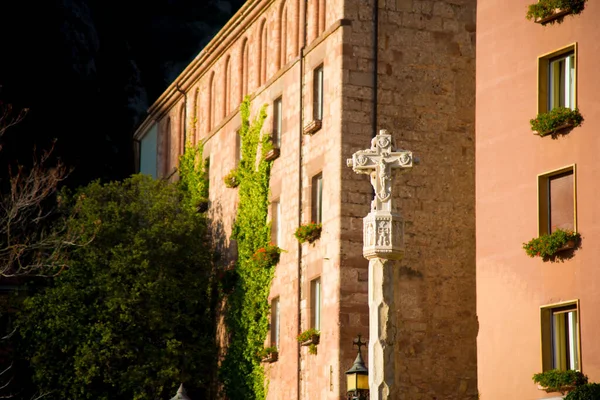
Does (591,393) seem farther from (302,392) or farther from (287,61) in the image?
(287,61)

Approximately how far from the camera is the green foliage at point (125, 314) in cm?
4541

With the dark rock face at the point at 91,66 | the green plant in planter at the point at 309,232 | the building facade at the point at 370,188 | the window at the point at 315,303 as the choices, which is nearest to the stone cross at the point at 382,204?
the building facade at the point at 370,188

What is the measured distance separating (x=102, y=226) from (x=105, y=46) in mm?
31715

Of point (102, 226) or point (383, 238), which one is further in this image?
point (102, 226)

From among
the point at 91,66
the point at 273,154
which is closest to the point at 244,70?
the point at 273,154

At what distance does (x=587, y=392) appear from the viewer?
1131 inches

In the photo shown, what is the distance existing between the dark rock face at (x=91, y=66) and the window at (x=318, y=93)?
2608cm

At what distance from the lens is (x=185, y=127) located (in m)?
54.3

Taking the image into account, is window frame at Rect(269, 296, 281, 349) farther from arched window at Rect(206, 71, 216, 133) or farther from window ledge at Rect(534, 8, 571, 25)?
window ledge at Rect(534, 8, 571, 25)

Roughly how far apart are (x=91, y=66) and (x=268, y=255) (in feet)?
110

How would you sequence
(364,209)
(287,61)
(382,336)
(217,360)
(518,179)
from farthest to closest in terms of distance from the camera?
(217,360)
(287,61)
(364,209)
(518,179)
(382,336)

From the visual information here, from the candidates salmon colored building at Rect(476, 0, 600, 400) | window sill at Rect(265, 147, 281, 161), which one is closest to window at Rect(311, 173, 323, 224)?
window sill at Rect(265, 147, 281, 161)

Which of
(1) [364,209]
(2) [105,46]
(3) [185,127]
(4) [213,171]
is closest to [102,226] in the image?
(4) [213,171]

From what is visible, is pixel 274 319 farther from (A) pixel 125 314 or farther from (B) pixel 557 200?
(B) pixel 557 200
